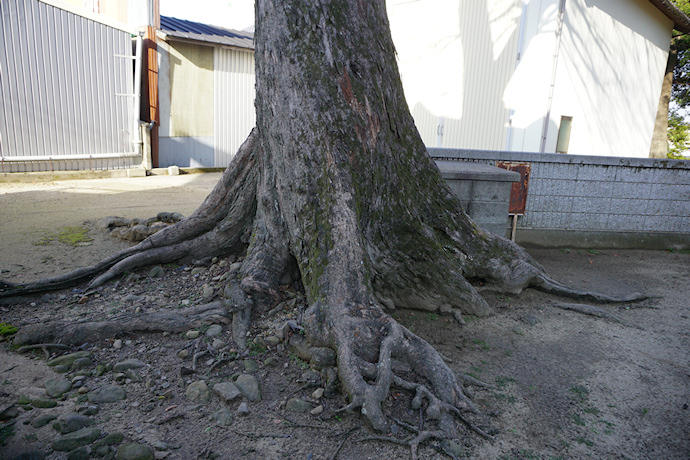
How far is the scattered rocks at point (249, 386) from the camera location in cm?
257

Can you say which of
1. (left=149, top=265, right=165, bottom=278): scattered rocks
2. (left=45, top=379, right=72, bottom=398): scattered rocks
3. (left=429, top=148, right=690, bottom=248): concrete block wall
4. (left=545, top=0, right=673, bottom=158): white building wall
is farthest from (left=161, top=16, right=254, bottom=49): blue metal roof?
(left=45, top=379, right=72, bottom=398): scattered rocks

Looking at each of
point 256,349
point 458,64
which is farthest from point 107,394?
point 458,64

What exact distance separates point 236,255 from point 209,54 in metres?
9.84

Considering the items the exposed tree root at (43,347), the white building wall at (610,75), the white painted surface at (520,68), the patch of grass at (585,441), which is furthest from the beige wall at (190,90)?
the patch of grass at (585,441)

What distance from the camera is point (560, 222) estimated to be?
6.14m

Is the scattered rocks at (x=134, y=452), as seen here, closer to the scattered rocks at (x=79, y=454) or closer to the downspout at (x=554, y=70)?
the scattered rocks at (x=79, y=454)

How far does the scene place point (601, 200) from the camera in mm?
6160

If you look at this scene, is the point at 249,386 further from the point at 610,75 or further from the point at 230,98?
the point at 610,75

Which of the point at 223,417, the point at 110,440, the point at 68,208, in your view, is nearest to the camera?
the point at 110,440

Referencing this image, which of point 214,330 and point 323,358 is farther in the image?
point 214,330

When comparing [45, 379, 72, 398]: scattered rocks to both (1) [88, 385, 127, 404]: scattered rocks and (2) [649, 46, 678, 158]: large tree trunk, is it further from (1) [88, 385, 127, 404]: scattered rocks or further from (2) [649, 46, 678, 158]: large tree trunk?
(2) [649, 46, 678, 158]: large tree trunk

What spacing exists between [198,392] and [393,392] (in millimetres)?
1067

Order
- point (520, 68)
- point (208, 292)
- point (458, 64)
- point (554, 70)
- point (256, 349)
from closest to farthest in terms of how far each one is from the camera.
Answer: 1. point (256, 349)
2. point (208, 292)
3. point (554, 70)
4. point (520, 68)
5. point (458, 64)

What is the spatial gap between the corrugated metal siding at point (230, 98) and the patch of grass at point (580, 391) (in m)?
11.6
